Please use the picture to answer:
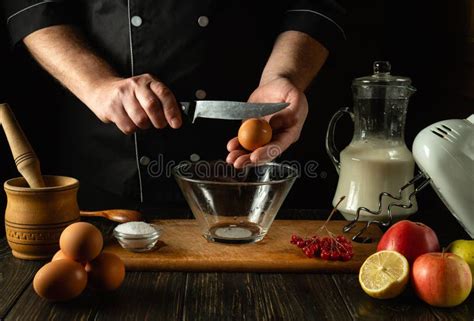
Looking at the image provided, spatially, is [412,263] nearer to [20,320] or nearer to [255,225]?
[255,225]

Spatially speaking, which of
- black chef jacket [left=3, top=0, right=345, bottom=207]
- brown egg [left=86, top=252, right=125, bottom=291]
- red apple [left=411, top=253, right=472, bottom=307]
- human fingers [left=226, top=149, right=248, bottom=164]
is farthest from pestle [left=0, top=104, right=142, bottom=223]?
red apple [left=411, top=253, right=472, bottom=307]

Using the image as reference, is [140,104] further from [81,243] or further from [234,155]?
[81,243]

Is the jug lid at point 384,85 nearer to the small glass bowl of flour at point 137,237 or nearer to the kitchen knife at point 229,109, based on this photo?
the kitchen knife at point 229,109

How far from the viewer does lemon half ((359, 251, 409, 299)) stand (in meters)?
1.24

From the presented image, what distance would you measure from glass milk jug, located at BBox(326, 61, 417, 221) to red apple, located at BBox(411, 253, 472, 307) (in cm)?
50

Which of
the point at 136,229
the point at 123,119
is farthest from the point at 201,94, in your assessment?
the point at 136,229

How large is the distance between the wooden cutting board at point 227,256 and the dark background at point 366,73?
892 mm

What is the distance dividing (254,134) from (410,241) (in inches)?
21.1

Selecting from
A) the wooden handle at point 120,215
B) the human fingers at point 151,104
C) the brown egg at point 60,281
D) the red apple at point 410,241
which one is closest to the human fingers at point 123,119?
the human fingers at point 151,104

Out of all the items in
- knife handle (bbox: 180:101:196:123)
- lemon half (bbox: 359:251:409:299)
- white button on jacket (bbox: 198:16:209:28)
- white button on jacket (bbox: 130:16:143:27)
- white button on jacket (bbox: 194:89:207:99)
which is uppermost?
white button on jacket (bbox: 130:16:143:27)

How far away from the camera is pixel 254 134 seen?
1720 mm

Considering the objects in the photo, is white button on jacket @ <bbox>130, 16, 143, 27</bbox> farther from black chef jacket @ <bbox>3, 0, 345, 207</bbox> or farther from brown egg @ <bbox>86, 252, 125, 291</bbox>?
brown egg @ <bbox>86, 252, 125, 291</bbox>

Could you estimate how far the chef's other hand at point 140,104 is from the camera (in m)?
1.61

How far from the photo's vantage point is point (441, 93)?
8.46 feet
